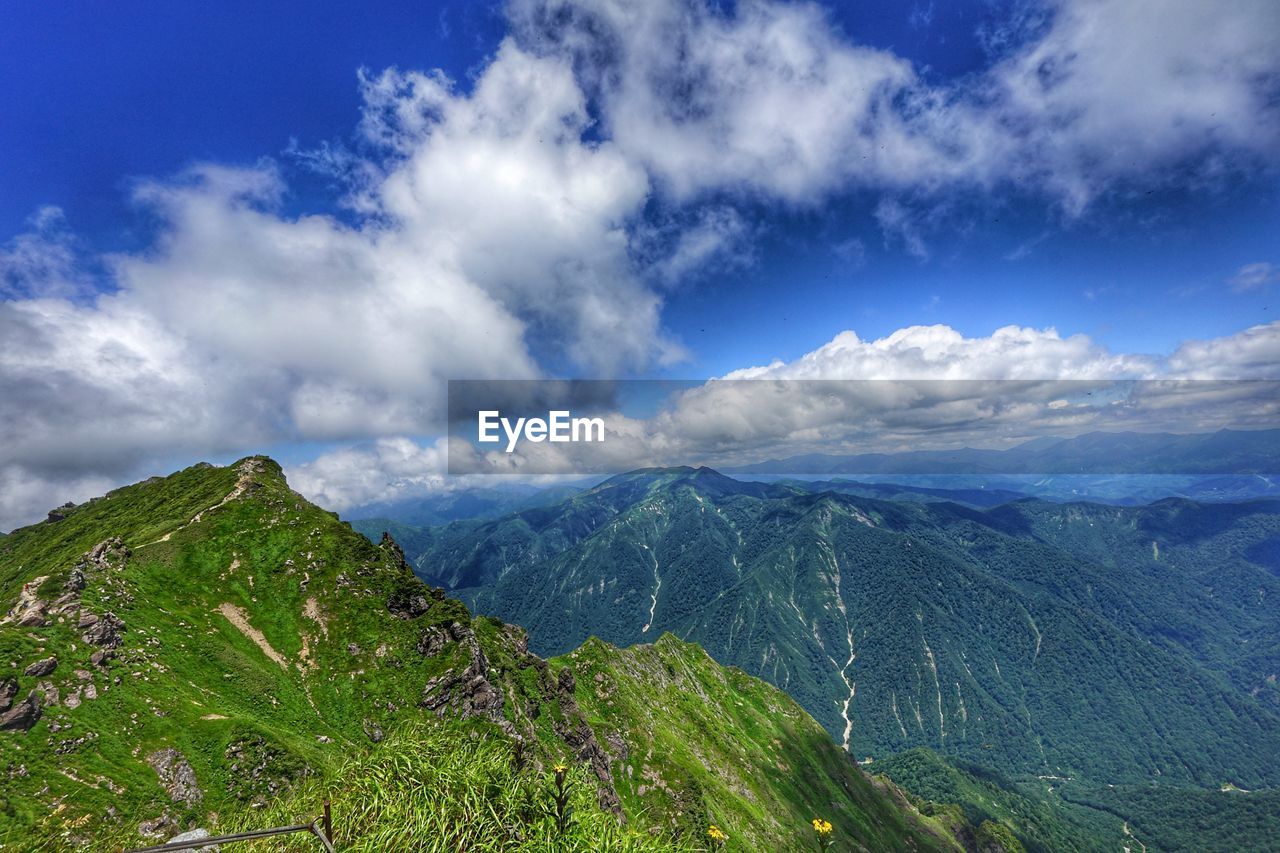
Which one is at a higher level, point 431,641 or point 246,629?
point 246,629

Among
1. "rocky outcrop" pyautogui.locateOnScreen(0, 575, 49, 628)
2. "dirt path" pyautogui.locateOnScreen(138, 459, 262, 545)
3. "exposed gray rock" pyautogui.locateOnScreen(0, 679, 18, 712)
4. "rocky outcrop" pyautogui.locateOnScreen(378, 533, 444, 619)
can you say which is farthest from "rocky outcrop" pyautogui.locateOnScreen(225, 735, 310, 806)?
"dirt path" pyautogui.locateOnScreen(138, 459, 262, 545)

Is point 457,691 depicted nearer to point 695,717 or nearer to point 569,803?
point 569,803

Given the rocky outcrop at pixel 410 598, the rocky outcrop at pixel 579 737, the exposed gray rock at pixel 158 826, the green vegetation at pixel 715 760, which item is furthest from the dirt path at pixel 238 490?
the green vegetation at pixel 715 760

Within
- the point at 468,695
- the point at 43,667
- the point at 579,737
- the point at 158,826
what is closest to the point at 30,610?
the point at 43,667

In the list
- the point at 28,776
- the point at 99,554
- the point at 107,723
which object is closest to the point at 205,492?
the point at 99,554

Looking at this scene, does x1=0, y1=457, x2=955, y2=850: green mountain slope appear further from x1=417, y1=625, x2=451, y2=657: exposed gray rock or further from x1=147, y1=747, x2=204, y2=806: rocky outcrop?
x1=417, y1=625, x2=451, y2=657: exposed gray rock

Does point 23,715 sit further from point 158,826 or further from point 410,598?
point 410,598
